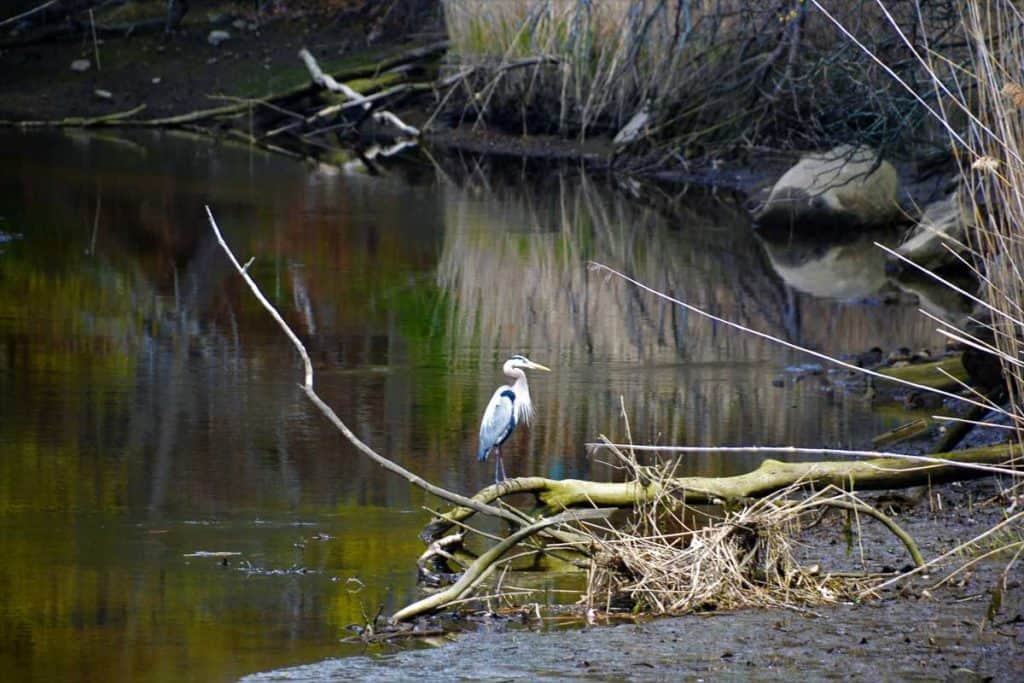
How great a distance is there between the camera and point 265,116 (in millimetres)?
27406

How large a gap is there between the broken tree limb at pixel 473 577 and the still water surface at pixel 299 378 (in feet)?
0.83

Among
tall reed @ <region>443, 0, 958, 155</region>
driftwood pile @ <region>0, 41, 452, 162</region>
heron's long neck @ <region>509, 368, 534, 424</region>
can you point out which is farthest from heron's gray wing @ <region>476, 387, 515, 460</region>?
driftwood pile @ <region>0, 41, 452, 162</region>

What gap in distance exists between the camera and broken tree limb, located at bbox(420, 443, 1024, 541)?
6.12 metres

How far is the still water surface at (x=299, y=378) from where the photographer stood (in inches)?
233

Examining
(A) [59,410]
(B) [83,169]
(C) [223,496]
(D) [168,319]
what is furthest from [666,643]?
(B) [83,169]

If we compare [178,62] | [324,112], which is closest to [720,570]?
[324,112]

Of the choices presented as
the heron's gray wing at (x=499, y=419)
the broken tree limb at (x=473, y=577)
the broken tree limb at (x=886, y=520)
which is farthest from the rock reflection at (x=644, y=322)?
the broken tree limb at (x=473, y=577)

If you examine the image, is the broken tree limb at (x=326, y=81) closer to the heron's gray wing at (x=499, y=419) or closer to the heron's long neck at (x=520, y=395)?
the heron's long neck at (x=520, y=395)

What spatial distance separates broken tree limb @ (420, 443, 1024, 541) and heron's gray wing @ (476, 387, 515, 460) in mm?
470

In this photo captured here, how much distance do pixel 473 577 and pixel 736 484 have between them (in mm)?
1211

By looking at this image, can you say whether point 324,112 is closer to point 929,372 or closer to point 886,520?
point 929,372

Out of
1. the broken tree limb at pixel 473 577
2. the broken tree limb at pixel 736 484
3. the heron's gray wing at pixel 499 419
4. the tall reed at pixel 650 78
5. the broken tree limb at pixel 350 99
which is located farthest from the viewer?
the broken tree limb at pixel 350 99

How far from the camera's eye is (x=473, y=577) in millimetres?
5609

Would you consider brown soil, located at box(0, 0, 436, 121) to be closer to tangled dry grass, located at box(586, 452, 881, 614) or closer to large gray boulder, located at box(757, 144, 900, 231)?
large gray boulder, located at box(757, 144, 900, 231)
